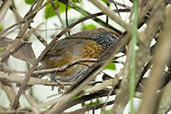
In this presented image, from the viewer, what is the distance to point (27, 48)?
1612 mm

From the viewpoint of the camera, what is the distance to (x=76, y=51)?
2.30 metres

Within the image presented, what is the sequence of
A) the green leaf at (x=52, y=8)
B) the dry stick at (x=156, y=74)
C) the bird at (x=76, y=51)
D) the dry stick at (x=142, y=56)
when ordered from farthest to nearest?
the bird at (x=76, y=51), the green leaf at (x=52, y=8), the dry stick at (x=142, y=56), the dry stick at (x=156, y=74)

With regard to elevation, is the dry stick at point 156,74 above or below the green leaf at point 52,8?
below

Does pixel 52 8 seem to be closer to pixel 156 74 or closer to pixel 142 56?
pixel 142 56

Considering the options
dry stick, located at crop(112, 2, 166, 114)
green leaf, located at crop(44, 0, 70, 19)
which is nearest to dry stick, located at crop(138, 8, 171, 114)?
dry stick, located at crop(112, 2, 166, 114)

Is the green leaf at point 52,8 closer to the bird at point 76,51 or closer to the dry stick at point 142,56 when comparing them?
the bird at point 76,51

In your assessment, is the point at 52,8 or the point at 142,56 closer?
the point at 142,56

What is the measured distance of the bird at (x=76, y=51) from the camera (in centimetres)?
226

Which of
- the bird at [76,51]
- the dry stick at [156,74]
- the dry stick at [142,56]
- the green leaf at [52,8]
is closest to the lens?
the dry stick at [156,74]

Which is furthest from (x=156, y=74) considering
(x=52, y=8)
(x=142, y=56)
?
(x=52, y=8)

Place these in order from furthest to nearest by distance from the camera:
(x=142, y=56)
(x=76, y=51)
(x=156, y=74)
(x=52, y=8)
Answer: (x=76, y=51), (x=52, y=8), (x=142, y=56), (x=156, y=74)

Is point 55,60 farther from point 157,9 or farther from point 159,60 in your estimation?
point 159,60

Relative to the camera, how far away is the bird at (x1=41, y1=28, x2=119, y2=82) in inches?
88.9

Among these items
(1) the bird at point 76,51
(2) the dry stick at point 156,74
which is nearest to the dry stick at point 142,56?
(2) the dry stick at point 156,74
